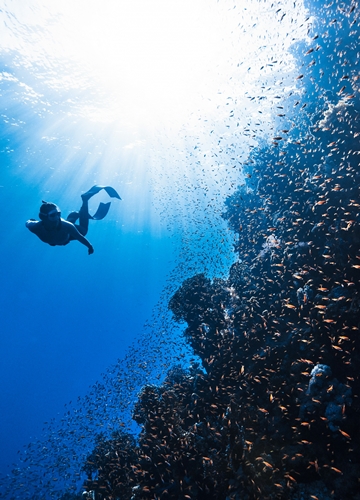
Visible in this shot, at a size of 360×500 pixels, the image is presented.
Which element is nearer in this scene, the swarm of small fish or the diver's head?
the swarm of small fish

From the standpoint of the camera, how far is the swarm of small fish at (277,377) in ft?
18.8

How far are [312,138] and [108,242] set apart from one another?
167ft

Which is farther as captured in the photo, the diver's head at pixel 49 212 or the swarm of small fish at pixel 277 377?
the diver's head at pixel 49 212

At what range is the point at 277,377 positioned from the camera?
24.3 feet

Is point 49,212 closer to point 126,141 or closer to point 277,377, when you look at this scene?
point 277,377

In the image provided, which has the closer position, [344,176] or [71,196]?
[344,176]

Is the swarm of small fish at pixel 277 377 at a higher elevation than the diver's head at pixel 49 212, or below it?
below

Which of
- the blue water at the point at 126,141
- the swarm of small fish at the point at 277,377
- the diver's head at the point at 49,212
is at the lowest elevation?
the swarm of small fish at the point at 277,377

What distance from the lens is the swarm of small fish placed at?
18.8 ft

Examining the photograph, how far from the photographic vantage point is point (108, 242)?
5875 centimetres

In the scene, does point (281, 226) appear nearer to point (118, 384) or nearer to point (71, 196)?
point (118, 384)

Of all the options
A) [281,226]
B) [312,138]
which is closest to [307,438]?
[281,226]

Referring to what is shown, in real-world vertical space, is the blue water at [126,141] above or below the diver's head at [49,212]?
above

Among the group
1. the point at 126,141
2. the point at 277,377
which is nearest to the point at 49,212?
the point at 277,377
